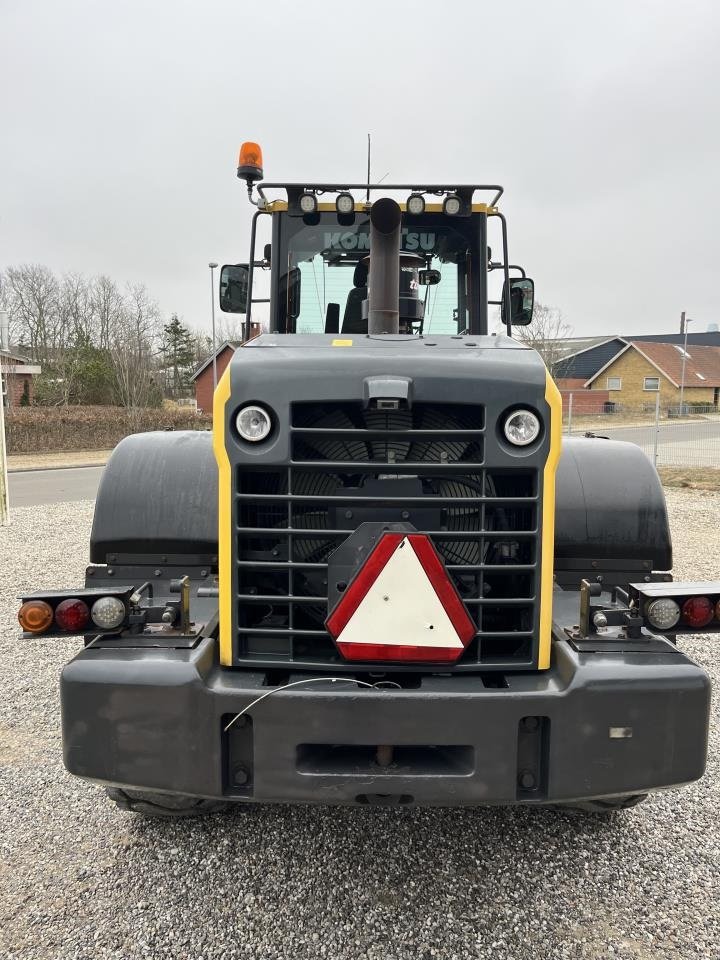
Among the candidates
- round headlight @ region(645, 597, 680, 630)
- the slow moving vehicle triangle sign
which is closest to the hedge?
the slow moving vehicle triangle sign

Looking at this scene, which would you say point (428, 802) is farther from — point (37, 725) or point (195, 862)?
point (37, 725)

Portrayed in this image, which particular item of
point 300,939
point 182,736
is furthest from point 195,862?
point 182,736

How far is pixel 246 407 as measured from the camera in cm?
240

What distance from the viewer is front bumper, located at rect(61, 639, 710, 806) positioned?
7.45 feet

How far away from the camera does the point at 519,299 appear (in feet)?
13.9

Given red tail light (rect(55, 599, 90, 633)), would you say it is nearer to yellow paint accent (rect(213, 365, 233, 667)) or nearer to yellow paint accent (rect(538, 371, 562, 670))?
yellow paint accent (rect(213, 365, 233, 667))

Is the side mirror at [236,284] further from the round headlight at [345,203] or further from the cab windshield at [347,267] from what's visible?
the round headlight at [345,203]

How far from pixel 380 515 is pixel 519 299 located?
2.34 m

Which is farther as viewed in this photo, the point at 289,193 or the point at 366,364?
the point at 289,193

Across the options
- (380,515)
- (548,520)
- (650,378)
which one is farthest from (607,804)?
(650,378)

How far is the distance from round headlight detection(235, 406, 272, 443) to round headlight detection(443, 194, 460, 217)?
7.27ft

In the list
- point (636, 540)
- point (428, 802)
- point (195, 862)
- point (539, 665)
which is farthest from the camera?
point (636, 540)

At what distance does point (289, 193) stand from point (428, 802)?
10.8 feet

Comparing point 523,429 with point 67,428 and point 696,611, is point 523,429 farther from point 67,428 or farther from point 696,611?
point 67,428
